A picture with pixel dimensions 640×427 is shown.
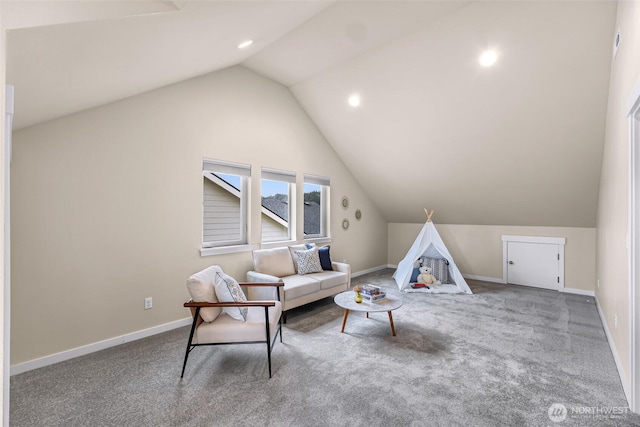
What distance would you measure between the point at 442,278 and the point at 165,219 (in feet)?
14.8

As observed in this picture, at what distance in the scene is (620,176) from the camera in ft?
8.50

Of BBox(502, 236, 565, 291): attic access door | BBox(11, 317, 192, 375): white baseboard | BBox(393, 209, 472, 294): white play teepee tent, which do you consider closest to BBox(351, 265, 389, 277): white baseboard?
BBox(393, 209, 472, 294): white play teepee tent

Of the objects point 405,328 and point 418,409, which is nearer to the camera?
point 418,409

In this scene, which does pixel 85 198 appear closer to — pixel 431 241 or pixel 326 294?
pixel 326 294

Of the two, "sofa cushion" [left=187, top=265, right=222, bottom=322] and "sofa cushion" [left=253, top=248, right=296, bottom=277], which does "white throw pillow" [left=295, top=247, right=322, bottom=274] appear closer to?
"sofa cushion" [left=253, top=248, right=296, bottom=277]

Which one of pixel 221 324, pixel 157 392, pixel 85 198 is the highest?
pixel 85 198

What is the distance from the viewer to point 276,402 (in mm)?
2135

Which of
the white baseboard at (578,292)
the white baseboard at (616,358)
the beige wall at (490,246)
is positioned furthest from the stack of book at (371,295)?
the white baseboard at (578,292)

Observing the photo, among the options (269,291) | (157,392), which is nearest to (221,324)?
(157,392)

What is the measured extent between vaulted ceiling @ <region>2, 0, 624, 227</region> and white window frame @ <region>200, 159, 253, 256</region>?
108 centimetres

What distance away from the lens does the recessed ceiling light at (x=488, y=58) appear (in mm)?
3330

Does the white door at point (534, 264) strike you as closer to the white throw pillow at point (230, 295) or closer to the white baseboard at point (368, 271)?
the white baseboard at point (368, 271)

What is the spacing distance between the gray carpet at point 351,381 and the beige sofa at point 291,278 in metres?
0.37

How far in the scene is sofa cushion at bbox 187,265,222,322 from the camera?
2.52 meters
